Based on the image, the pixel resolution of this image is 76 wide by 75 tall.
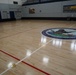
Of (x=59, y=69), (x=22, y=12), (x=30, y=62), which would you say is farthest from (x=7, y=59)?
(x=22, y=12)

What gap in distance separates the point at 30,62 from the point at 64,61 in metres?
0.67

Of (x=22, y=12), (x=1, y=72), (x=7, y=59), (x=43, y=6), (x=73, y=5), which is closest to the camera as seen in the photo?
(x=1, y=72)

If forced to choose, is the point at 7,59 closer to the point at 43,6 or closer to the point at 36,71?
the point at 36,71

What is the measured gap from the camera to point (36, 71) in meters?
1.55

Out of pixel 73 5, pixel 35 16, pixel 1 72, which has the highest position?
pixel 73 5

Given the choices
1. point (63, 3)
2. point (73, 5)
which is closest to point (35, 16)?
point (63, 3)

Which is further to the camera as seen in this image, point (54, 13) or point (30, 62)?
point (54, 13)

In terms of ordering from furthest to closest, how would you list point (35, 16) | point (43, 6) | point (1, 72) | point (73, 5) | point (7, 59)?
1. point (35, 16)
2. point (43, 6)
3. point (73, 5)
4. point (7, 59)
5. point (1, 72)

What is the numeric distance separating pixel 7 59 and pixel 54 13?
30.4 ft

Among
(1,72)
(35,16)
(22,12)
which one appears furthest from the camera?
(22,12)

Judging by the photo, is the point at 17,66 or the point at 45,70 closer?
the point at 45,70

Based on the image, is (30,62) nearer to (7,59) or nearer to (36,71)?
(36,71)

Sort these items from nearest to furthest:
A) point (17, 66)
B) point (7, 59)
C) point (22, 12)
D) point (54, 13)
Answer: point (17, 66)
point (7, 59)
point (54, 13)
point (22, 12)

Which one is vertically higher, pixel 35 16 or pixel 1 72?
pixel 35 16
